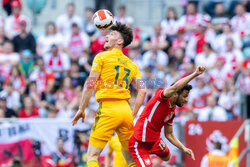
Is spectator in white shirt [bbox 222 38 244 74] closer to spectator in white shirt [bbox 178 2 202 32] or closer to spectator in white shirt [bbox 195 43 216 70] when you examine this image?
spectator in white shirt [bbox 195 43 216 70]

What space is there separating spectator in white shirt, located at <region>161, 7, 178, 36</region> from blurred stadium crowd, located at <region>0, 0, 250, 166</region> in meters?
0.03

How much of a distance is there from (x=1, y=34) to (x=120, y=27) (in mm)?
8874

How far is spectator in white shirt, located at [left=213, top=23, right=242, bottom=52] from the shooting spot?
14398mm

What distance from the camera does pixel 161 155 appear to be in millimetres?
8219

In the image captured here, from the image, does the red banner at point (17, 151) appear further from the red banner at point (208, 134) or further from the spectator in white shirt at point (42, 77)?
the red banner at point (208, 134)

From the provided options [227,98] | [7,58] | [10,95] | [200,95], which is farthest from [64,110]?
[227,98]

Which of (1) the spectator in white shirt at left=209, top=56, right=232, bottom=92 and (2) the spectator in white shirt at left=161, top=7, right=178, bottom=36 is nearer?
(1) the spectator in white shirt at left=209, top=56, right=232, bottom=92

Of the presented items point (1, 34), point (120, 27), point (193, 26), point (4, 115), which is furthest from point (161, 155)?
point (1, 34)

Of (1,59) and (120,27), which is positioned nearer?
(120,27)

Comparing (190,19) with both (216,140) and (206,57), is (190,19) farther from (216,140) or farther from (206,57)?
A: (216,140)

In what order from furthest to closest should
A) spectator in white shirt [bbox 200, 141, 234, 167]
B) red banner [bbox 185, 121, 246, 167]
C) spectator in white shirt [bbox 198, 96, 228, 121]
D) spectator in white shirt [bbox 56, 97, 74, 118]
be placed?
spectator in white shirt [bbox 56, 97, 74, 118]
spectator in white shirt [bbox 198, 96, 228, 121]
red banner [bbox 185, 121, 246, 167]
spectator in white shirt [bbox 200, 141, 234, 167]

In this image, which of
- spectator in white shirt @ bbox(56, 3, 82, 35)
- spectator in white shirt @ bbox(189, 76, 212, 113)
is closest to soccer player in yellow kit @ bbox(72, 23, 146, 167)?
spectator in white shirt @ bbox(189, 76, 212, 113)

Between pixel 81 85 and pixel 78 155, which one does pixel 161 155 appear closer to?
pixel 78 155

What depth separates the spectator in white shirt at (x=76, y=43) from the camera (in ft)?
50.9
